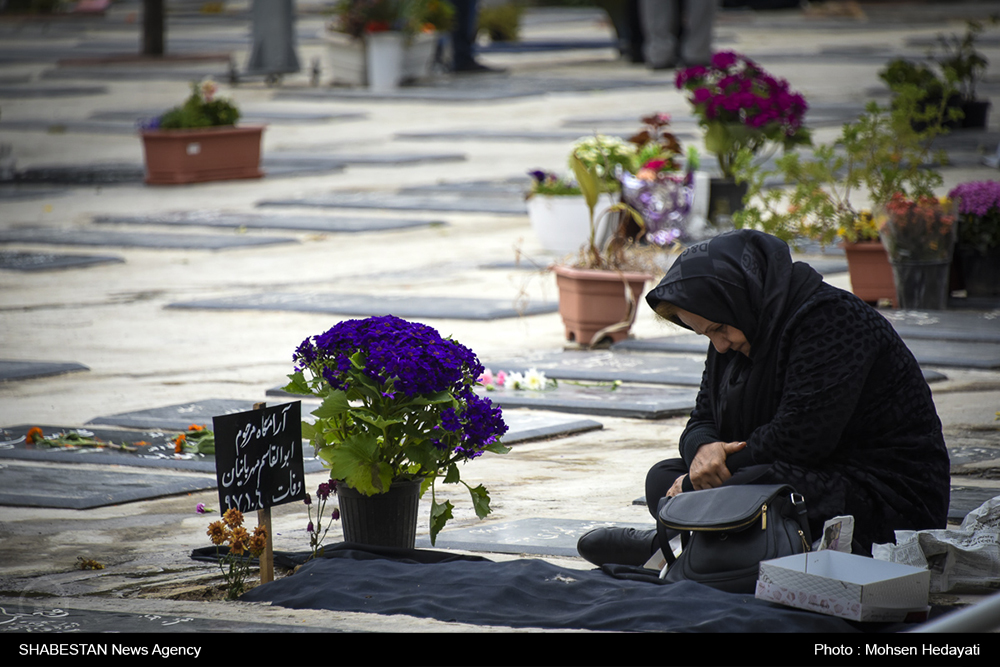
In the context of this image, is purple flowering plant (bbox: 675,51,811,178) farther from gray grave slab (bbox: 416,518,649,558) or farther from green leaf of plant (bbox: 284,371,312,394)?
green leaf of plant (bbox: 284,371,312,394)

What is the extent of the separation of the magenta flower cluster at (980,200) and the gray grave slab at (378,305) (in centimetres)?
259

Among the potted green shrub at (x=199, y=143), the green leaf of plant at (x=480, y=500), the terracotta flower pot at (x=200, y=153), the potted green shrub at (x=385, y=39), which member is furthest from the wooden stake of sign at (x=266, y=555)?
the potted green shrub at (x=385, y=39)

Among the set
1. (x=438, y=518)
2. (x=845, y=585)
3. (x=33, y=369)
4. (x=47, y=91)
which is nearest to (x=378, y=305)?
(x=33, y=369)

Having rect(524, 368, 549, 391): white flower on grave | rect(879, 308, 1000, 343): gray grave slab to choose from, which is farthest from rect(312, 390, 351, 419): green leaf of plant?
rect(879, 308, 1000, 343): gray grave slab

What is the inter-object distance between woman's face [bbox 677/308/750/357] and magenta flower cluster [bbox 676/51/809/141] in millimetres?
7866

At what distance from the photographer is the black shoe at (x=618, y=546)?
4.68 meters

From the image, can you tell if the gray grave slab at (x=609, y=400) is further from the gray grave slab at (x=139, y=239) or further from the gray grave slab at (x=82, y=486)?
the gray grave slab at (x=139, y=239)

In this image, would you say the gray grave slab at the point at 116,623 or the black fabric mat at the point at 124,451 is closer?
the gray grave slab at the point at 116,623

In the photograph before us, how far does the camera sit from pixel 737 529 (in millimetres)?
4215

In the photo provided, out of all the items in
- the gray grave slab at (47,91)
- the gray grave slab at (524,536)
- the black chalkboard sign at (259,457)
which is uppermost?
the gray grave slab at (47,91)

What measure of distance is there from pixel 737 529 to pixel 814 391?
1.42 feet

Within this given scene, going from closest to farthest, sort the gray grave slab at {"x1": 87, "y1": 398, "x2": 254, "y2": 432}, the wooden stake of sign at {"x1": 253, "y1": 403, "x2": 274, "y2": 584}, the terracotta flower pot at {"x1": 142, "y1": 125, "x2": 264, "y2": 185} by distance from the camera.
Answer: the wooden stake of sign at {"x1": 253, "y1": 403, "x2": 274, "y2": 584}
the gray grave slab at {"x1": 87, "y1": 398, "x2": 254, "y2": 432}
the terracotta flower pot at {"x1": 142, "y1": 125, "x2": 264, "y2": 185}

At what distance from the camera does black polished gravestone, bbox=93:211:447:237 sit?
563 inches

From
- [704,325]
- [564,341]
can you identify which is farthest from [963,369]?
[704,325]
